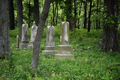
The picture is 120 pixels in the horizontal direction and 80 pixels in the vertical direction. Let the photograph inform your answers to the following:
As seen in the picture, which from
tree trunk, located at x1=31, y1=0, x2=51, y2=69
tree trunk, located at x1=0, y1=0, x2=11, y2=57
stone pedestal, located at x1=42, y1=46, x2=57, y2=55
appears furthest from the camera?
stone pedestal, located at x1=42, y1=46, x2=57, y2=55

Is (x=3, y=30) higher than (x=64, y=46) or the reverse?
higher

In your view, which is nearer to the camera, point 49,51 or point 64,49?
point 64,49

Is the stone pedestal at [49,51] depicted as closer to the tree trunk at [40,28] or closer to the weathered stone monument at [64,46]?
the weathered stone monument at [64,46]

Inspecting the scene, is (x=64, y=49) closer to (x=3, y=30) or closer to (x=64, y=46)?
(x=64, y=46)

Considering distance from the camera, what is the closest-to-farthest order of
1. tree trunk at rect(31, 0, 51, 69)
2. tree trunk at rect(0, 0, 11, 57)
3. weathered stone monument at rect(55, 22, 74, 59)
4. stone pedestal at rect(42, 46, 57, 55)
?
tree trunk at rect(31, 0, 51, 69) → tree trunk at rect(0, 0, 11, 57) → weathered stone monument at rect(55, 22, 74, 59) → stone pedestal at rect(42, 46, 57, 55)

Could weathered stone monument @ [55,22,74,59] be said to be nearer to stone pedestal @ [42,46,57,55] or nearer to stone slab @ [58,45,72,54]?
stone slab @ [58,45,72,54]

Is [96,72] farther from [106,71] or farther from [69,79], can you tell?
[69,79]

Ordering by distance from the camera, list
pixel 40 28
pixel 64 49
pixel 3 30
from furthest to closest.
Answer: pixel 64 49, pixel 3 30, pixel 40 28

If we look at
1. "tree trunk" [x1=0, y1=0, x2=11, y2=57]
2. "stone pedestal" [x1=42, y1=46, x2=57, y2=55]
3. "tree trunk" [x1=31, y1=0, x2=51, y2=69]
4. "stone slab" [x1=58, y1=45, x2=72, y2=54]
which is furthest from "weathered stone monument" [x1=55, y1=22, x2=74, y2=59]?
"tree trunk" [x1=31, y1=0, x2=51, y2=69]

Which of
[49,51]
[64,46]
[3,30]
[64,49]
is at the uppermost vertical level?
[3,30]

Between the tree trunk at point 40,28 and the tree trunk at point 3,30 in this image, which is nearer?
the tree trunk at point 40,28

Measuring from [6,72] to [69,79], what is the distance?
2619 millimetres

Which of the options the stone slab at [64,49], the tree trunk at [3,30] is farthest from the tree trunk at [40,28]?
the stone slab at [64,49]

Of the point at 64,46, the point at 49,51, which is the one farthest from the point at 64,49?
the point at 49,51
